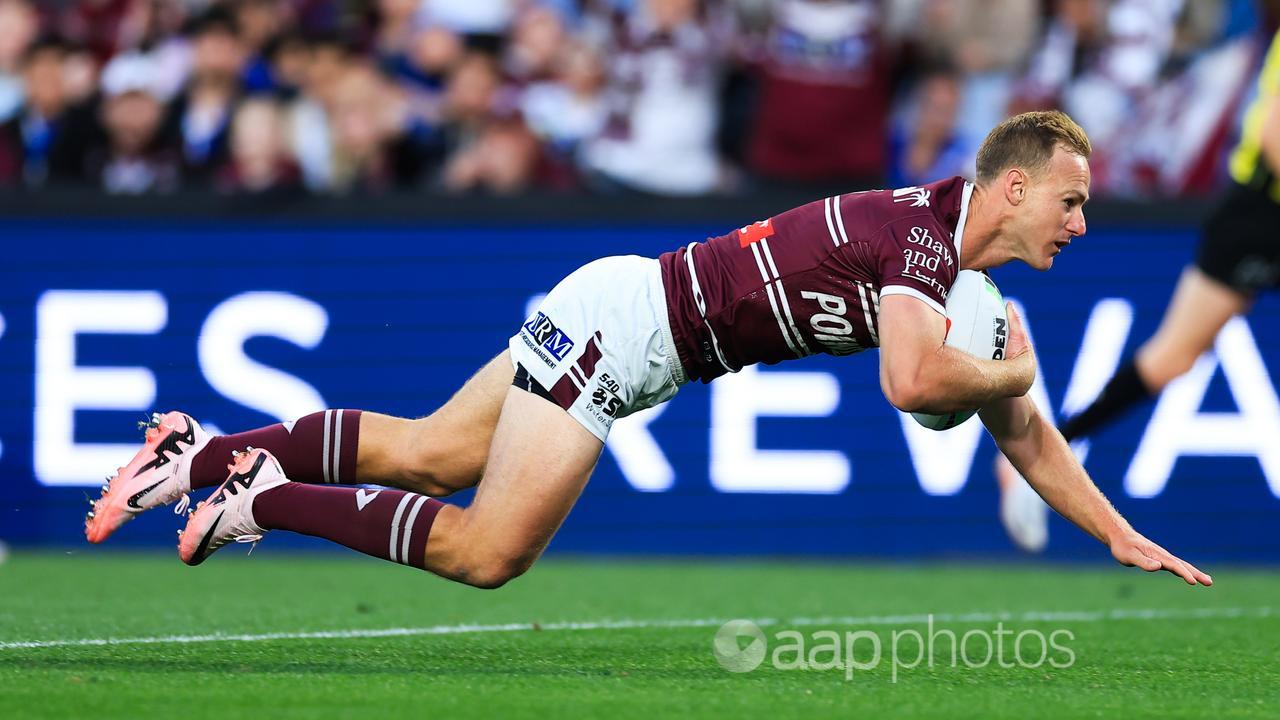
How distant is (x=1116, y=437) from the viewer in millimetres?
10141

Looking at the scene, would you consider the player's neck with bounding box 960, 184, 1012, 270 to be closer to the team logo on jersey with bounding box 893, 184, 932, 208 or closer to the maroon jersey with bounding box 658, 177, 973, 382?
the maroon jersey with bounding box 658, 177, 973, 382

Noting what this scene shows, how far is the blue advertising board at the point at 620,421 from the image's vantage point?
33.1ft

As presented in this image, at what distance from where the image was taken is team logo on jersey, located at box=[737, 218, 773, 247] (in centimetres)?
587

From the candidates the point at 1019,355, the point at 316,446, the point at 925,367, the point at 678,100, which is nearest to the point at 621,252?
the point at 678,100

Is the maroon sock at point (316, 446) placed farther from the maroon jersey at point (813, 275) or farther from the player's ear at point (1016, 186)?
the player's ear at point (1016, 186)

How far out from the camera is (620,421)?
1005 cm

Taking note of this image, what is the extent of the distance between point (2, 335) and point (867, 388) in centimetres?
480

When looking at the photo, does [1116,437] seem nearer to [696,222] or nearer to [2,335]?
[696,222]

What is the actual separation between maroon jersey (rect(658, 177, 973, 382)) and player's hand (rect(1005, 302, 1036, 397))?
1.03ft

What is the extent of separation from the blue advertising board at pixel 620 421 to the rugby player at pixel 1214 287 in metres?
1.53

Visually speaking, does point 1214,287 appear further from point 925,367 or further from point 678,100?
point 678,100

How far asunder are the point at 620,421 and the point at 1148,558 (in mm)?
4745

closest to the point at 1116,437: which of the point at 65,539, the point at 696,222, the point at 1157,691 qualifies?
the point at 696,222

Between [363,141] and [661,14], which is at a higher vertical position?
[661,14]
